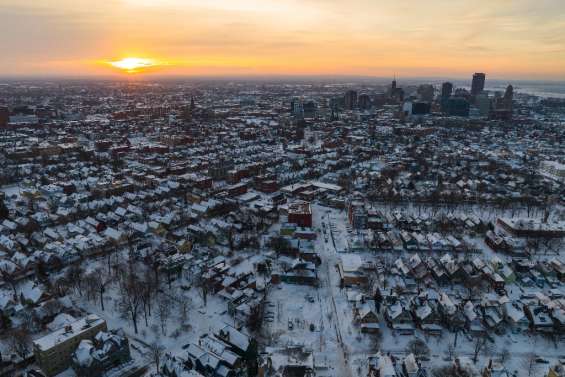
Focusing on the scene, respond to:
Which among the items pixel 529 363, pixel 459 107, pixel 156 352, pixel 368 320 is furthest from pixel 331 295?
pixel 459 107

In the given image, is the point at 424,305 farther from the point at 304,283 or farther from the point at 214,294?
the point at 214,294

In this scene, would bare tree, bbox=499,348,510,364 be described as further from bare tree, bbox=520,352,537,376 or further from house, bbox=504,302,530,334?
house, bbox=504,302,530,334

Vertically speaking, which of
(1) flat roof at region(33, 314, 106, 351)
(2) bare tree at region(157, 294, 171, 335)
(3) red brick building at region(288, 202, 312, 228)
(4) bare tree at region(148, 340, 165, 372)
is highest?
(3) red brick building at region(288, 202, 312, 228)

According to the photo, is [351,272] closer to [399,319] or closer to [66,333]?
[399,319]

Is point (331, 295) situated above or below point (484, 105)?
below

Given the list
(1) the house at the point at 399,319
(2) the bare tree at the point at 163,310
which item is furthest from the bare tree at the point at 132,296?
(1) the house at the point at 399,319

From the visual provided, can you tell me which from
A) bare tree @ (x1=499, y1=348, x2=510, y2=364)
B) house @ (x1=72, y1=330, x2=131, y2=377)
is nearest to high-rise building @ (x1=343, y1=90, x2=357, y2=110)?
bare tree @ (x1=499, y1=348, x2=510, y2=364)

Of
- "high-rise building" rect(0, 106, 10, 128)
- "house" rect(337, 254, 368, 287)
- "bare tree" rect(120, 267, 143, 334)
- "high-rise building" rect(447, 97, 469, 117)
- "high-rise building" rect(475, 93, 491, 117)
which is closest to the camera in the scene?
"bare tree" rect(120, 267, 143, 334)

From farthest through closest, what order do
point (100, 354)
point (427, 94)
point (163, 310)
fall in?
point (427, 94)
point (163, 310)
point (100, 354)

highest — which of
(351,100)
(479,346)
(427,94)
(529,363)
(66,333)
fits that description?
(427,94)

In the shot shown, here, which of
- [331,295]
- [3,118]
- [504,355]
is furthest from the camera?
[3,118]

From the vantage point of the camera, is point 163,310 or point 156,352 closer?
point 156,352
